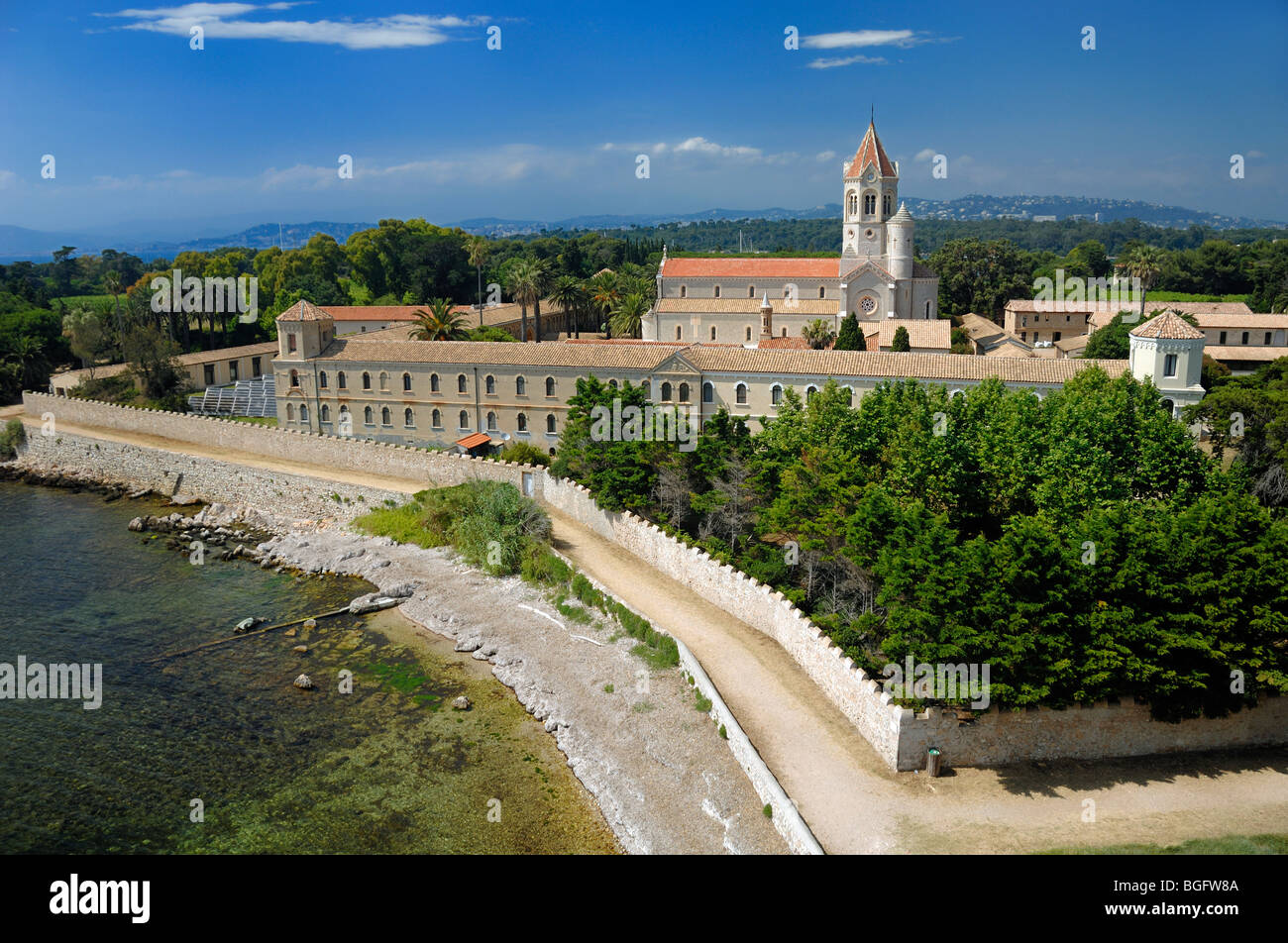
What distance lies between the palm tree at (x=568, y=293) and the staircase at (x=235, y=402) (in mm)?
21344

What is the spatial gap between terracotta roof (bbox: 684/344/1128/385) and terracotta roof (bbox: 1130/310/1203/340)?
2009 mm

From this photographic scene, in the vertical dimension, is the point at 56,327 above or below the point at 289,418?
above

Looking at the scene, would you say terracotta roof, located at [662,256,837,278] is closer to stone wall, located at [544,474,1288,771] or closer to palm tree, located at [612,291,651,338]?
palm tree, located at [612,291,651,338]

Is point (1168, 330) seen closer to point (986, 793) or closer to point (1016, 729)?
point (1016, 729)

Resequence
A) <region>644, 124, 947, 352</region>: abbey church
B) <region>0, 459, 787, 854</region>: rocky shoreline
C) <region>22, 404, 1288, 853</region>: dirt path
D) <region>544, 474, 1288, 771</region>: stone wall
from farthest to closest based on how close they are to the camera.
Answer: <region>644, 124, 947, 352</region>: abbey church < <region>0, 459, 787, 854</region>: rocky shoreline < <region>544, 474, 1288, 771</region>: stone wall < <region>22, 404, 1288, 853</region>: dirt path

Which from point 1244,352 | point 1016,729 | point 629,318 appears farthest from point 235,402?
point 1244,352

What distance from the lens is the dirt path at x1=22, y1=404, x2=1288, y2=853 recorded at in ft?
60.3

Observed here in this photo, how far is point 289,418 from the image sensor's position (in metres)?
53.0

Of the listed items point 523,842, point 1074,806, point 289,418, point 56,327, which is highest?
point 56,327

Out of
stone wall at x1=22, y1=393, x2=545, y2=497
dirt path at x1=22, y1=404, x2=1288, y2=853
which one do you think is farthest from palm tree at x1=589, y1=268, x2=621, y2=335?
dirt path at x1=22, y1=404, x2=1288, y2=853

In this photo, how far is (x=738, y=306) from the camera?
65062mm
